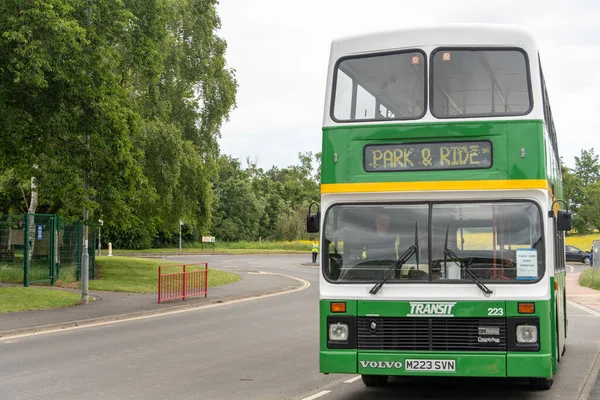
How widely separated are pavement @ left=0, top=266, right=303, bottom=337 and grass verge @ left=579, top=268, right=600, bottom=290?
492 inches

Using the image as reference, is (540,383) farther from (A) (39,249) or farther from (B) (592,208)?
(B) (592,208)

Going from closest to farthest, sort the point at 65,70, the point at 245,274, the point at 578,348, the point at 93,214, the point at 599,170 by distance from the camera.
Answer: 1. the point at 578,348
2. the point at 65,70
3. the point at 93,214
4. the point at 245,274
5. the point at 599,170

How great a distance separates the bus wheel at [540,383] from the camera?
1011 centimetres

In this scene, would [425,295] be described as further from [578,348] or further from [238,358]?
[578,348]

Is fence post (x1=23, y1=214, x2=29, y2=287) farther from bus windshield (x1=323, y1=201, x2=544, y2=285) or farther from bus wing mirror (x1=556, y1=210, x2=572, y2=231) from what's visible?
bus wing mirror (x1=556, y1=210, x2=572, y2=231)

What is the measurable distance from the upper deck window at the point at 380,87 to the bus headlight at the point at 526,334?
2558 mm

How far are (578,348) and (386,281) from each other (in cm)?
754

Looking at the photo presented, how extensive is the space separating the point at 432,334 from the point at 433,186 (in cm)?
160

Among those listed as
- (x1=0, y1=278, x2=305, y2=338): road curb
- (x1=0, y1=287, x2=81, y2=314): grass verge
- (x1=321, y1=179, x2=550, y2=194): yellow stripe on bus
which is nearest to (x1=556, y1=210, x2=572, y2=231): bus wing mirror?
(x1=321, y1=179, x2=550, y2=194): yellow stripe on bus

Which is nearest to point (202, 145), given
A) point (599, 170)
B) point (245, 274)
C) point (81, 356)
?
point (245, 274)

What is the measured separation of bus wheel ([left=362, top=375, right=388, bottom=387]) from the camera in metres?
10.5

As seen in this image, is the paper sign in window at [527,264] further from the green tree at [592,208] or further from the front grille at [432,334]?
the green tree at [592,208]

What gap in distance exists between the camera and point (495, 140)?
908cm

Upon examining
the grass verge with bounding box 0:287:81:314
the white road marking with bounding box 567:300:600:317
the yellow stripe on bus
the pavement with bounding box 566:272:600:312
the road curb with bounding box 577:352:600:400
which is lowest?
the white road marking with bounding box 567:300:600:317
